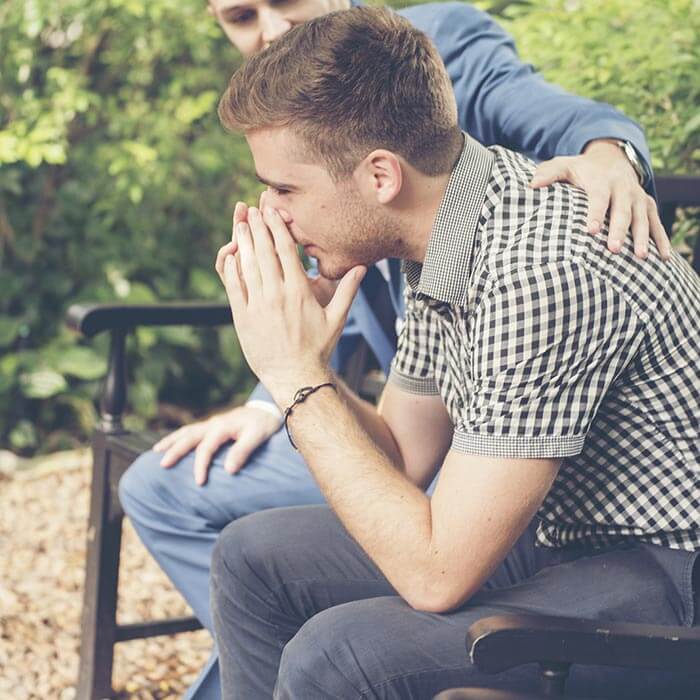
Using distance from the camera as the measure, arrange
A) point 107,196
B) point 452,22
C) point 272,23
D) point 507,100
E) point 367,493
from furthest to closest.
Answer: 1. point 107,196
2. point 272,23
3. point 452,22
4. point 507,100
5. point 367,493

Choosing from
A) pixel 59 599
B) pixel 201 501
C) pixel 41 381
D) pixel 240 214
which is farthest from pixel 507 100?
pixel 41 381

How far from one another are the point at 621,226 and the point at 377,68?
469mm

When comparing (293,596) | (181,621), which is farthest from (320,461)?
(181,621)

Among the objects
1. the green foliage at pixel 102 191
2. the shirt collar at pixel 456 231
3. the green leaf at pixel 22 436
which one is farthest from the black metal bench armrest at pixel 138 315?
the green leaf at pixel 22 436

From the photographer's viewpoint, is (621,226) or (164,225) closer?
(621,226)

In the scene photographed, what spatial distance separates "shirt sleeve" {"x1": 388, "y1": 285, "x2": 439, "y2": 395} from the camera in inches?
86.7

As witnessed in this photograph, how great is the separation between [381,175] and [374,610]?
698 millimetres

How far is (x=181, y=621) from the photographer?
3.06 metres

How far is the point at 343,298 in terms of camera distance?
78.5 inches

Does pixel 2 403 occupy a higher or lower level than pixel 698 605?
lower

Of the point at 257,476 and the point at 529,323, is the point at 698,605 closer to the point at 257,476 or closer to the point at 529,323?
the point at 529,323

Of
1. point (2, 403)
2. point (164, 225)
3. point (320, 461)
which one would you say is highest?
point (320, 461)

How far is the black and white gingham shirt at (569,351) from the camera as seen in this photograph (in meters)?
1.71

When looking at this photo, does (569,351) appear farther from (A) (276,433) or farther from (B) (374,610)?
(A) (276,433)
